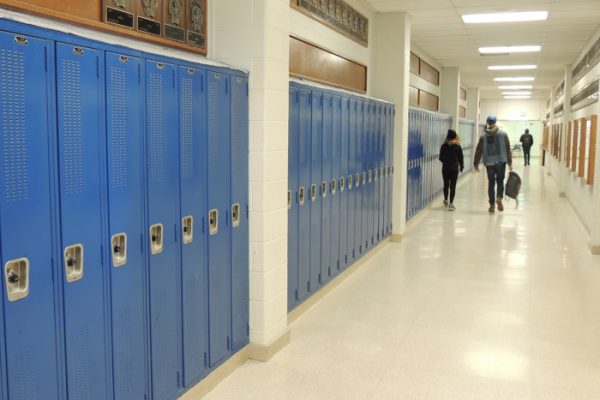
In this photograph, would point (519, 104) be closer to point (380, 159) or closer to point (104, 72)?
point (380, 159)

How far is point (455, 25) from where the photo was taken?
848 cm

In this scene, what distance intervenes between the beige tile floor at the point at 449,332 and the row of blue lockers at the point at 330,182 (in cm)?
32

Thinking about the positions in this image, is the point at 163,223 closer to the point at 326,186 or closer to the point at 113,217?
the point at 113,217

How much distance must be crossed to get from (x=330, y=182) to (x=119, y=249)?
2.92m

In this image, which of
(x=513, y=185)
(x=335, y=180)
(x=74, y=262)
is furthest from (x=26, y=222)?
(x=513, y=185)

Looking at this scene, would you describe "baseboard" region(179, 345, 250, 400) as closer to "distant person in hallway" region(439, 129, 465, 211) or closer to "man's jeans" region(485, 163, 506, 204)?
"man's jeans" region(485, 163, 506, 204)

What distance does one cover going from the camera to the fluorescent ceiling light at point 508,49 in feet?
34.8

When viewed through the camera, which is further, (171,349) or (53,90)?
(171,349)

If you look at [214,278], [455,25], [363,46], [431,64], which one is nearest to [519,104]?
[431,64]

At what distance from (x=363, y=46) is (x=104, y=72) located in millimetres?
5323

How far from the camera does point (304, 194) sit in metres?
4.66

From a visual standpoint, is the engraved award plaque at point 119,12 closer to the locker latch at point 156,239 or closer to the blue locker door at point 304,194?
the locker latch at point 156,239

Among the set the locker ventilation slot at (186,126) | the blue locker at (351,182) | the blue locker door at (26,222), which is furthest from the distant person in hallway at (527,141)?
the blue locker door at (26,222)

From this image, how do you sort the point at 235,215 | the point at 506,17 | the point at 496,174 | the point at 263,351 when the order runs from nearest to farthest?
the point at 235,215 < the point at 263,351 < the point at 506,17 < the point at 496,174
